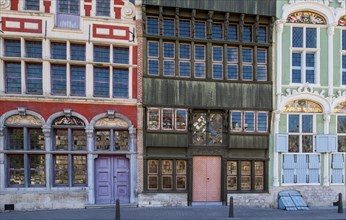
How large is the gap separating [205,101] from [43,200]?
827 cm

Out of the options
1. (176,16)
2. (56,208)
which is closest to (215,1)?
(176,16)

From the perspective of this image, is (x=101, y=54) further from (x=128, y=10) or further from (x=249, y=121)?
(x=249, y=121)

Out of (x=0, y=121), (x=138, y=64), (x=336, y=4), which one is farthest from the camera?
(x=336, y=4)

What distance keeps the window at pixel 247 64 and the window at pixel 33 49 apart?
938cm

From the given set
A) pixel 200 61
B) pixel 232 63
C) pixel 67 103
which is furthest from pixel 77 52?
pixel 232 63

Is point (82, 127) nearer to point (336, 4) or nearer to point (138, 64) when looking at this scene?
point (138, 64)

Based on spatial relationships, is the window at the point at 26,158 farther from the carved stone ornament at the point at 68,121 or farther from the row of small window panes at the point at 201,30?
the row of small window panes at the point at 201,30

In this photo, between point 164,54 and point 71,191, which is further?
point 164,54

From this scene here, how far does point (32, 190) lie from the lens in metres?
12.6

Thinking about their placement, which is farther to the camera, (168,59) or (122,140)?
(168,59)

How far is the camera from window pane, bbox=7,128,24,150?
42.2 feet

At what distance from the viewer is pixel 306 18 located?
1472cm

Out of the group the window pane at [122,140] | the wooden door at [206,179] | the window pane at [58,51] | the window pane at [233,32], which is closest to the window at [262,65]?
the window pane at [233,32]

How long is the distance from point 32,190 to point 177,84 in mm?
7769
